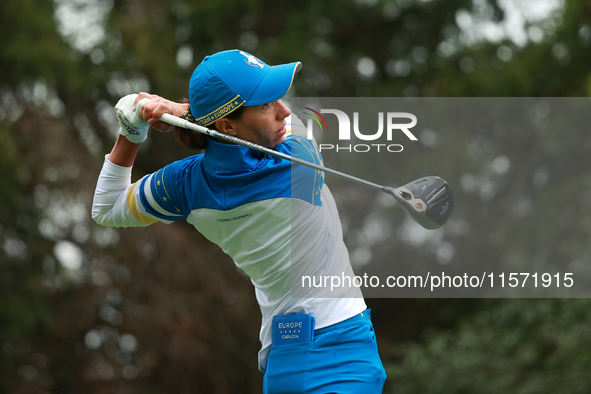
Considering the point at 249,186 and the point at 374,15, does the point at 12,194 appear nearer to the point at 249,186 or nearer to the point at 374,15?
the point at 374,15

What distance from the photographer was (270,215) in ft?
8.05

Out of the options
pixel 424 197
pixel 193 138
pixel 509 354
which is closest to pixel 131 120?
pixel 193 138

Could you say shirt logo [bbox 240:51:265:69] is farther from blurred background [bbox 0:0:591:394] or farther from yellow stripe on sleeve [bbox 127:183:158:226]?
blurred background [bbox 0:0:591:394]

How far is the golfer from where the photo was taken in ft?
7.92

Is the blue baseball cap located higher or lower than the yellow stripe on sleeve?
higher

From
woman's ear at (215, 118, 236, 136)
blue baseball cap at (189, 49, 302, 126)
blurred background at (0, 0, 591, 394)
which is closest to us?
blue baseball cap at (189, 49, 302, 126)

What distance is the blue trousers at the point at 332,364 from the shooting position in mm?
2404

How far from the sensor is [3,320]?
8523mm

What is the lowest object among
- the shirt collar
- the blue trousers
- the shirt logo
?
the blue trousers

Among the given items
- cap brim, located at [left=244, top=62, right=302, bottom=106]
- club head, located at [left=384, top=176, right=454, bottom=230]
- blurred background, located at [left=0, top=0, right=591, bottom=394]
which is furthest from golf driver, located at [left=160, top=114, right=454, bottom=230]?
blurred background, located at [left=0, top=0, right=591, bottom=394]

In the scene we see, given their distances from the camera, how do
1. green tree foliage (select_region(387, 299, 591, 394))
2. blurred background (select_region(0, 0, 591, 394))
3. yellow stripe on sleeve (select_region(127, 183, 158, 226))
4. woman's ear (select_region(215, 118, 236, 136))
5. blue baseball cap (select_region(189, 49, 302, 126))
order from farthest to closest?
blurred background (select_region(0, 0, 591, 394)) < green tree foliage (select_region(387, 299, 591, 394)) < yellow stripe on sleeve (select_region(127, 183, 158, 226)) < woman's ear (select_region(215, 118, 236, 136)) < blue baseball cap (select_region(189, 49, 302, 126))

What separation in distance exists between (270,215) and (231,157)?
23 cm

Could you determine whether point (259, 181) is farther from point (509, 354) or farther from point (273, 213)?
point (509, 354)

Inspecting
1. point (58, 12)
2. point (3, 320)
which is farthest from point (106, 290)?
point (58, 12)
